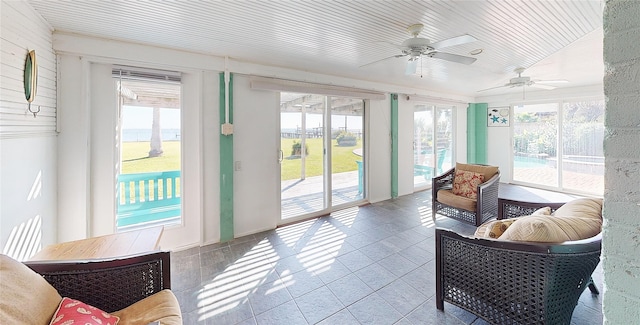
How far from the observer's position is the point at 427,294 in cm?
203

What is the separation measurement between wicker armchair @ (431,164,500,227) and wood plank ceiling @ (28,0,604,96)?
65.6 inches

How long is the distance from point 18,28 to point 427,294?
3559mm

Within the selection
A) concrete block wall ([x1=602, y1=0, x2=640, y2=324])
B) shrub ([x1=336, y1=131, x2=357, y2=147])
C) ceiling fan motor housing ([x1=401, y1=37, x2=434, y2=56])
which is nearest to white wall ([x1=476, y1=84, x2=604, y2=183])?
shrub ([x1=336, y1=131, x2=357, y2=147])

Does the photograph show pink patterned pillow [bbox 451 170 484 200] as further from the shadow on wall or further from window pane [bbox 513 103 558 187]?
the shadow on wall

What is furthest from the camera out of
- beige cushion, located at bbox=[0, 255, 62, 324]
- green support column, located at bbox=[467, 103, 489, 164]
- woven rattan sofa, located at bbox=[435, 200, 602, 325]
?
green support column, located at bbox=[467, 103, 489, 164]

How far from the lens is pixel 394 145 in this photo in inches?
194

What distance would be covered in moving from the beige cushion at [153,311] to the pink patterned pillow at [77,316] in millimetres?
71

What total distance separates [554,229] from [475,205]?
1909mm

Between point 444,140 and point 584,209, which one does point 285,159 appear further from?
point 444,140

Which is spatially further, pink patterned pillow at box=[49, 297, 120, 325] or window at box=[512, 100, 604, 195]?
window at box=[512, 100, 604, 195]

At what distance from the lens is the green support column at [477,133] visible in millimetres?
6492

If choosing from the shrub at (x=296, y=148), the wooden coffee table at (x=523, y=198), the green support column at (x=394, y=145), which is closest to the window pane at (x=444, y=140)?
the wooden coffee table at (x=523, y=198)

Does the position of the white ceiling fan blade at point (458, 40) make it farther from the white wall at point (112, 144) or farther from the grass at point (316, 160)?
the grass at point (316, 160)

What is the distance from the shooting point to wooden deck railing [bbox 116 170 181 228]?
276 cm
